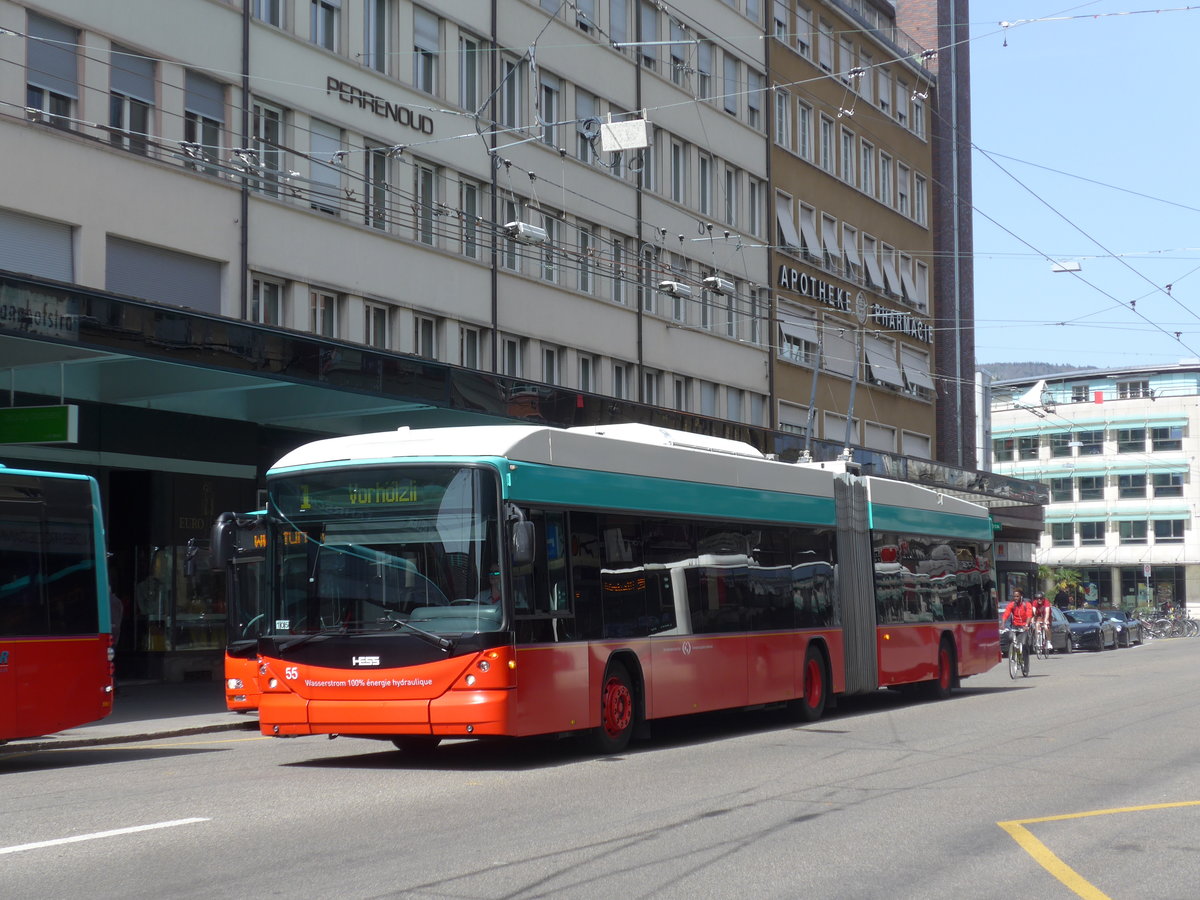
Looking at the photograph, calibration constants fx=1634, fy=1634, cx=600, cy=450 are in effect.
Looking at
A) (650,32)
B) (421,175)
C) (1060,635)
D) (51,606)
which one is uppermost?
(650,32)

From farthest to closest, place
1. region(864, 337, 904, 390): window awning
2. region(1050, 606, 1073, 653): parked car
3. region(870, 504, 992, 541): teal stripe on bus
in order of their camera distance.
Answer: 1. region(864, 337, 904, 390): window awning
2. region(1050, 606, 1073, 653): parked car
3. region(870, 504, 992, 541): teal stripe on bus

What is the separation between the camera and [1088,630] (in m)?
49.4

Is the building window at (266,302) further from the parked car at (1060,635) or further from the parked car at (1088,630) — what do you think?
the parked car at (1088,630)

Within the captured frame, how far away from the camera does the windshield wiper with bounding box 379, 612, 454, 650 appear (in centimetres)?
1320

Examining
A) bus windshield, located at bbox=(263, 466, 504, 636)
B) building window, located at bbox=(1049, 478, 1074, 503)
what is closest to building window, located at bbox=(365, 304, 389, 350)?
bus windshield, located at bbox=(263, 466, 504, 636)

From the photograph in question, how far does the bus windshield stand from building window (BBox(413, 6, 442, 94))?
1895 cm

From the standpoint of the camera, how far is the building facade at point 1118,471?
332 feet

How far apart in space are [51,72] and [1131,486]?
9092 centimetres

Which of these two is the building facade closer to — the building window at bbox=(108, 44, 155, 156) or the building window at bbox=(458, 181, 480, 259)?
the building window at bbox=(458, 181, 480, 259)

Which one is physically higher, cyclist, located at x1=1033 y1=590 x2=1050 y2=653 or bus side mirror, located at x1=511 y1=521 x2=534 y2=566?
bus side mirror, located at x1=511 y1=521 x2=534 y2=566

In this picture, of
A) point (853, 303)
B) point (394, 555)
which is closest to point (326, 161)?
point (394, 555)

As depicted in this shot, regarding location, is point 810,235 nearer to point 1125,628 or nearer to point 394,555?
point 1125,628

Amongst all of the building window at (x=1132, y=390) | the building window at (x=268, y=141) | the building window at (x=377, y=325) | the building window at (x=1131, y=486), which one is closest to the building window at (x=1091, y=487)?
the building window at (x=1131, y=486)

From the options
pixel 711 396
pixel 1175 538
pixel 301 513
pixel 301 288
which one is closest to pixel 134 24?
pixel 301 288
